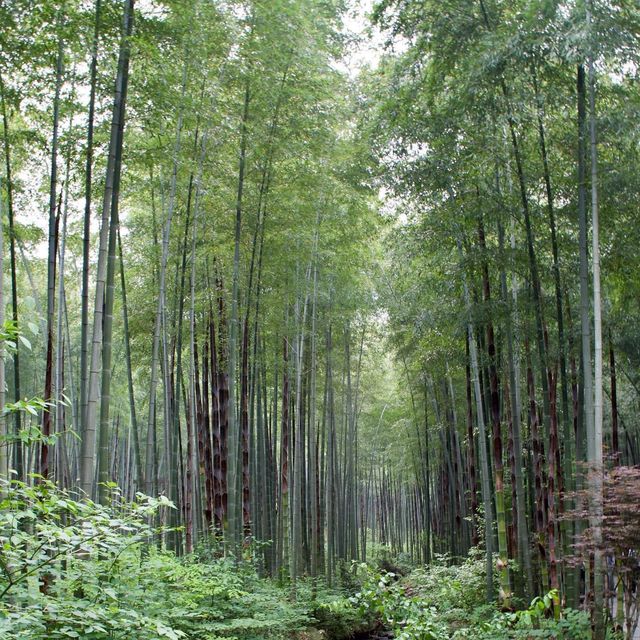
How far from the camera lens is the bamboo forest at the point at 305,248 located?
3.79 meters

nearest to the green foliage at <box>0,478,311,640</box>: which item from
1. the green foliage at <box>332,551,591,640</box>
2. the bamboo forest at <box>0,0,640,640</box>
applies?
the bamboo forest at <box>0,0,640,640</box>

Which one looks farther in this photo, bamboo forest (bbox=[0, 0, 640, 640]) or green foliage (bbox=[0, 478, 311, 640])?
bamboo forest (bbox=[0, 0, 640, 640])

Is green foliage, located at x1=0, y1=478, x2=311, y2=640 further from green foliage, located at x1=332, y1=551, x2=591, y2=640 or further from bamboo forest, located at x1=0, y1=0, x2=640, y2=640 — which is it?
green foliage, located at x1=332, y1=551, x2=591, y2=640

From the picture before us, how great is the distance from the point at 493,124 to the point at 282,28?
1810mm

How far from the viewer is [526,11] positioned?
15.2ft

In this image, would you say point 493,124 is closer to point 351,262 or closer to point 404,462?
point 351,262

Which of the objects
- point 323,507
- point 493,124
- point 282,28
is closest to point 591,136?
point 493,124

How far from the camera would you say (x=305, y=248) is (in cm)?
764

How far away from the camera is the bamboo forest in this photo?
3787 millimetres

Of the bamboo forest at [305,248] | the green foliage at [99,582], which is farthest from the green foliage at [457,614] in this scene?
the green foliage at [99,582]

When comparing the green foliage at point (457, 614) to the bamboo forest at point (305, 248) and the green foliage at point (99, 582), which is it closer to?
the bamboo forest at point (305, 248)

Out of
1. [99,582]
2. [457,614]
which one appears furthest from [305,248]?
[99,582]

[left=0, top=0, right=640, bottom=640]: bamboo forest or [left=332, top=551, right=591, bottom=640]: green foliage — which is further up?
[left=0, top=0, right=640, bottom=640]: bamboo forest

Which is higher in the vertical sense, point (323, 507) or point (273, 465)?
point (273, 465)
